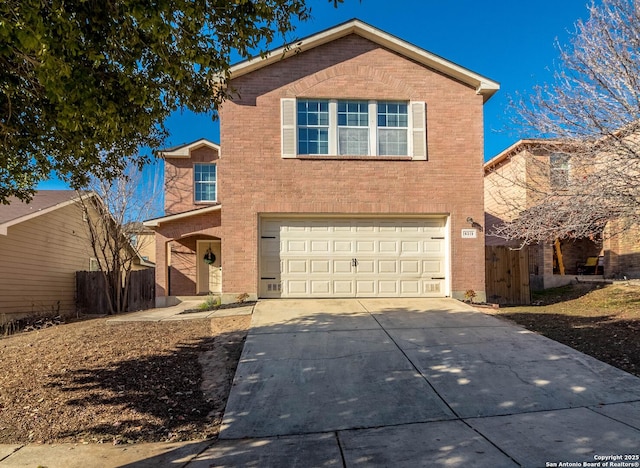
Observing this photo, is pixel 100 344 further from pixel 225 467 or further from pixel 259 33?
pixel 259 33

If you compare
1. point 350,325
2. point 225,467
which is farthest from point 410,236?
point 225,467

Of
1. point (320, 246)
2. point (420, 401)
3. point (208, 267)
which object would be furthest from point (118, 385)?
point (208, 267)

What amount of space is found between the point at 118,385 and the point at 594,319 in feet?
32.5

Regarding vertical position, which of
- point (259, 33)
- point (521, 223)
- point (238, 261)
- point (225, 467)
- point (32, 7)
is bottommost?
point (225, 467)

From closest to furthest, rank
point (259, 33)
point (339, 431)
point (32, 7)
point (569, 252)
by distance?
1. point (32, 7)
2. point (339, 431)
3. point (259, 33)
4. point (569, 252)

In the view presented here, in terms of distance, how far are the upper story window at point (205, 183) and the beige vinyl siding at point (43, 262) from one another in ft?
17.9

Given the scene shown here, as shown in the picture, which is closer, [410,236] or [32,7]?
[32,7]

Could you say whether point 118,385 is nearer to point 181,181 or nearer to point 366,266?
point 366,266

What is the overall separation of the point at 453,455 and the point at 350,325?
484cm

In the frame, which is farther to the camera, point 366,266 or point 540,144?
point 366,266

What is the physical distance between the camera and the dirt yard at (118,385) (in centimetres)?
475

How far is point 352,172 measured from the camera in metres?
11.5

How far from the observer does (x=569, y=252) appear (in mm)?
19125

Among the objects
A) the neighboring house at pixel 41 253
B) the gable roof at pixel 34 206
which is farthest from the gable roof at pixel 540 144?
the neighboring house at pixel 41 253
